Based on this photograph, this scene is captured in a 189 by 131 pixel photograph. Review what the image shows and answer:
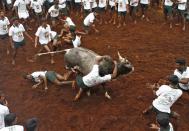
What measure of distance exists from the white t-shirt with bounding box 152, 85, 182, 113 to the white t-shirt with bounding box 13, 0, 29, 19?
394 inches

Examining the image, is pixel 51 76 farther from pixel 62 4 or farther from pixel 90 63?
pixel 62 4

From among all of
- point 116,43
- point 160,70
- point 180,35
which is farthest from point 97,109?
point 180,35

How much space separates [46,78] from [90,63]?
1631 mm

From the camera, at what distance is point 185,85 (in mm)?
11391

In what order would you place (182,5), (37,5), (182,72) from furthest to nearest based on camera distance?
(37,5)
(182,5)
(182,72)

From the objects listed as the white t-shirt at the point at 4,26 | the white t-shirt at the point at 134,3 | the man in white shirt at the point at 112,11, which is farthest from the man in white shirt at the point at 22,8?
the white t-shirt at the point at 134,3

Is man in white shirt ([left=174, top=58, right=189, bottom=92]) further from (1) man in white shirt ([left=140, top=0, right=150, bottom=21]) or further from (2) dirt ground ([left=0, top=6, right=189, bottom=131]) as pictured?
(1) man in white shirt ([left=140, top=0, right=150, bottom=21])

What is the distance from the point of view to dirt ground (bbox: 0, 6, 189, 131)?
11805mm

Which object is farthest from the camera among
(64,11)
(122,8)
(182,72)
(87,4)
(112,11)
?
(112,11)

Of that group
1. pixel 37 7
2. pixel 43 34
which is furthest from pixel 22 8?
pixel 43 34

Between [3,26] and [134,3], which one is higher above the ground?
[134,3]

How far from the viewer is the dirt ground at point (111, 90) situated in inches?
465

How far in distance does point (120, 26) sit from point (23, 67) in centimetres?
582

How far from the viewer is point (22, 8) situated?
18453 millimetres
